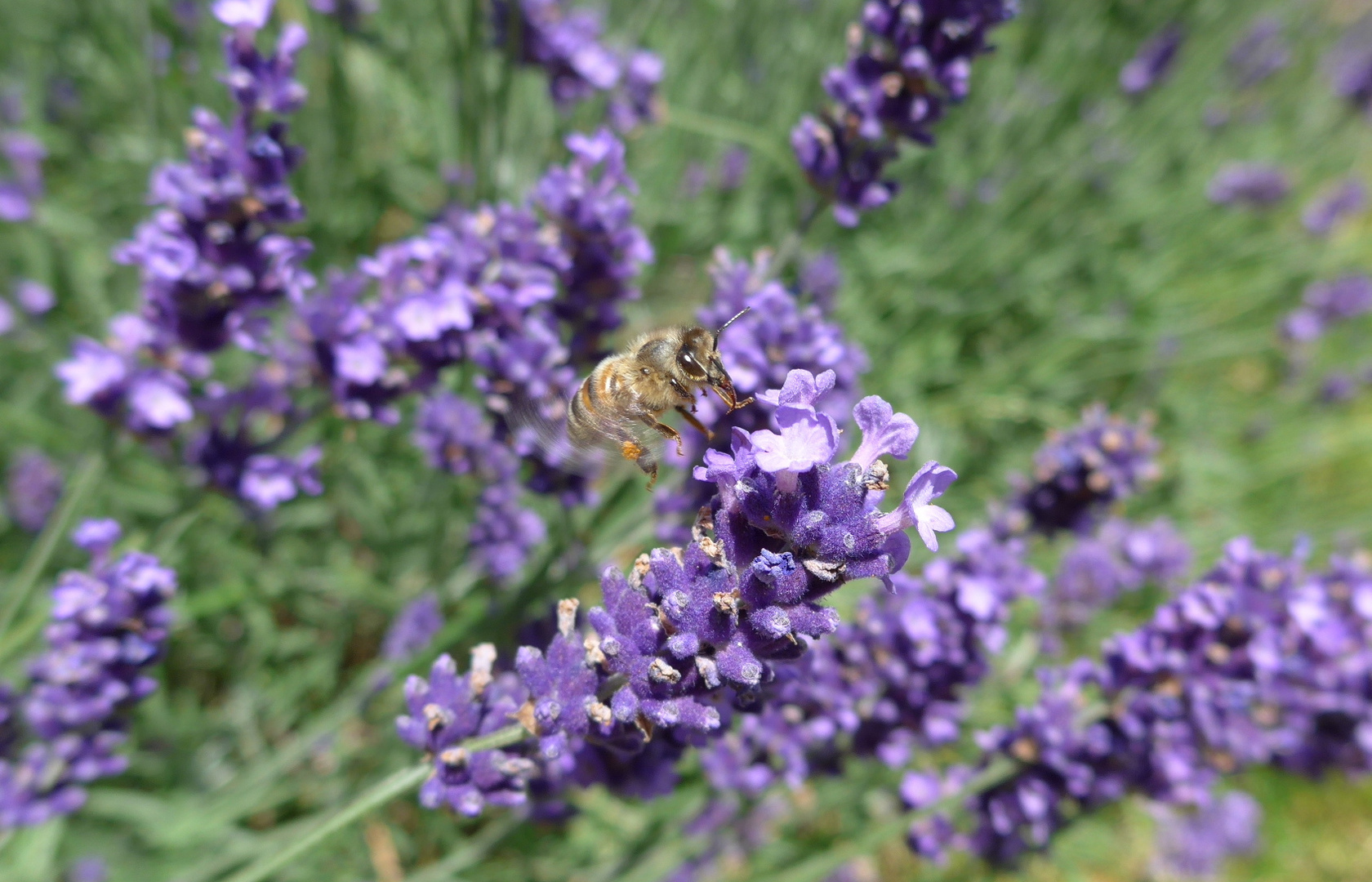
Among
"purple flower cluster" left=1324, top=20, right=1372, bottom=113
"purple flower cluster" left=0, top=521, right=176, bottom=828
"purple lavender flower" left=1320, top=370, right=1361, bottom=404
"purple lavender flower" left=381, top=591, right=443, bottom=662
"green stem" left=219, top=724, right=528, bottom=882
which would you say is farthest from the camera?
"purple flower cluster" left=1324, top=20, right=1372, bottom=113

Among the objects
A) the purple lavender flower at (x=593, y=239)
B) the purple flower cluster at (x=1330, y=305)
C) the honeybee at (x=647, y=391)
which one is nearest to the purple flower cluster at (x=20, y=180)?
the purple lavender flower at (x=593, y=239)

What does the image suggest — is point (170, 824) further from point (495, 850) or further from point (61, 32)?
point (61, 32)

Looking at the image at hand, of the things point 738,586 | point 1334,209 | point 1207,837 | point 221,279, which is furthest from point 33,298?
point 1334,209

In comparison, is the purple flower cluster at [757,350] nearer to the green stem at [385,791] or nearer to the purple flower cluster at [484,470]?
the purple flower cluster at [484,470]

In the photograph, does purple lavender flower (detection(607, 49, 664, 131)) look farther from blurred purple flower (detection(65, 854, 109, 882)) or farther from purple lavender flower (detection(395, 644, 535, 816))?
blurred purple flower (detection(65, 854, 109, 882))

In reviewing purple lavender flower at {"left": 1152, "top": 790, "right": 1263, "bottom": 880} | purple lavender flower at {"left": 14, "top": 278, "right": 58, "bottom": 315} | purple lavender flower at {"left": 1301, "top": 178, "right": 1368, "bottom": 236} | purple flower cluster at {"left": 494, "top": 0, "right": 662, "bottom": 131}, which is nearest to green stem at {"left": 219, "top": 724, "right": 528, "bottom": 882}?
purple flower cluster at {"left": 494, "top": 0, "right": 662, "bottom": 131}

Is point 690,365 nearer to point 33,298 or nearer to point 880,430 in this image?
point 880,430
